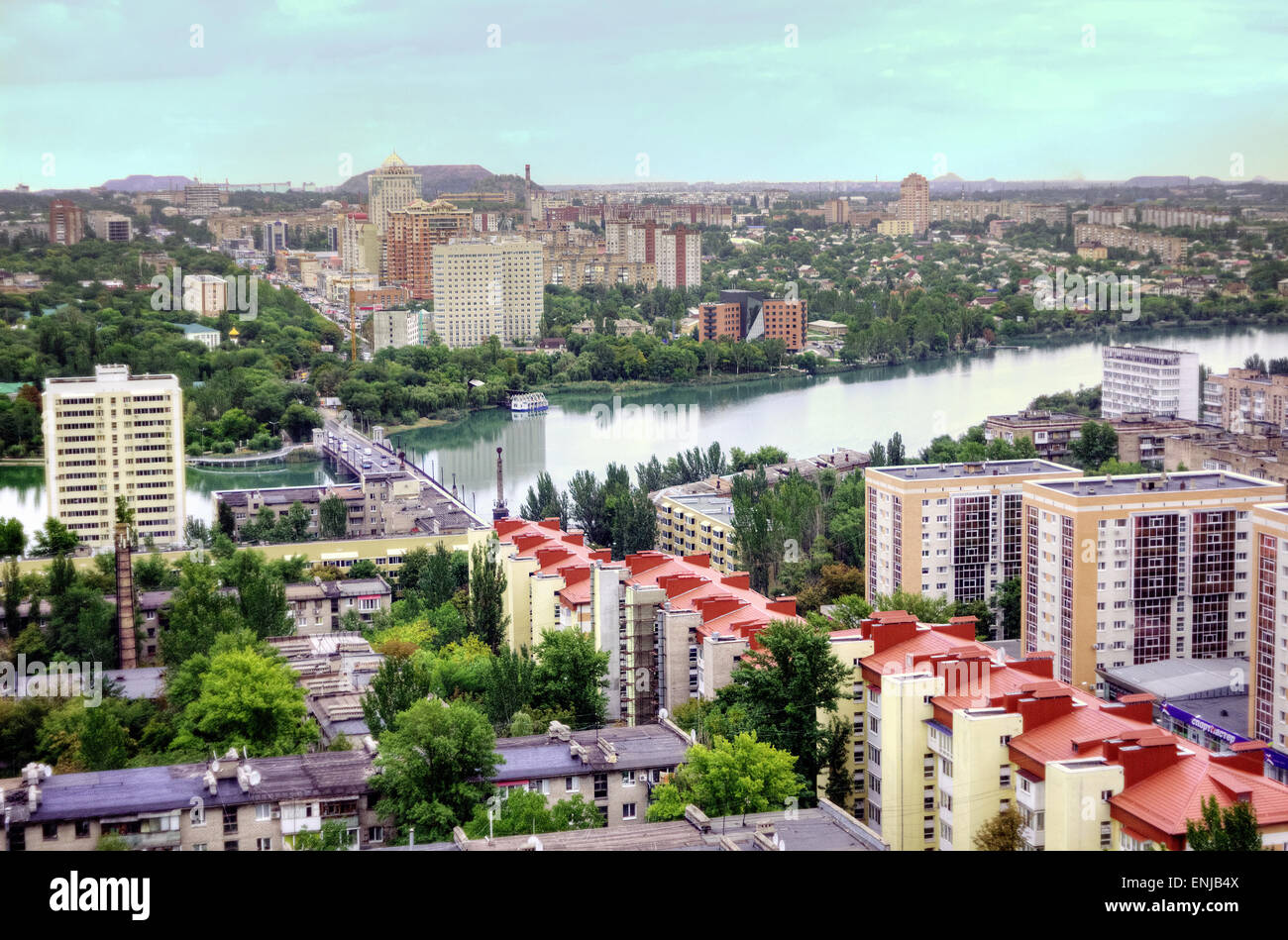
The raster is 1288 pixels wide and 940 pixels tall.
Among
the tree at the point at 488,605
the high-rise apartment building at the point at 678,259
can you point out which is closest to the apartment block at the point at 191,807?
the tree at the point at 488,605

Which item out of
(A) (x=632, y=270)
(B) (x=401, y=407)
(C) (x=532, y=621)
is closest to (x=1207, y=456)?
(C) (x=532, y=621)

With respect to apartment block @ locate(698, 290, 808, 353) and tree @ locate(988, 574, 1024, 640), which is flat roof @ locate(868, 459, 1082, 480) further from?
apartment block @ locate(698, 290, 808, 353)

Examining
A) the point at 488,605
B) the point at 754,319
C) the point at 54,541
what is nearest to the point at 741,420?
the point at 754,319

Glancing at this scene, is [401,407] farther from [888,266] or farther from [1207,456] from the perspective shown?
[888,266]

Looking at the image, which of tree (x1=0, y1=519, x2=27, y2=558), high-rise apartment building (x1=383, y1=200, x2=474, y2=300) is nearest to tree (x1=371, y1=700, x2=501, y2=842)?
tree (x1=0, y1=519, x2=27, y2=558)

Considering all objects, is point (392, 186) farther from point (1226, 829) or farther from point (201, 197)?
point (1226, 829)
